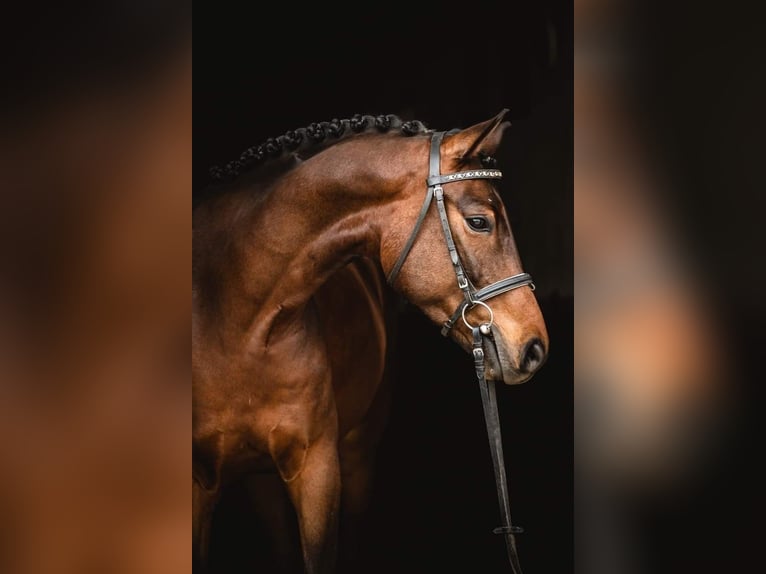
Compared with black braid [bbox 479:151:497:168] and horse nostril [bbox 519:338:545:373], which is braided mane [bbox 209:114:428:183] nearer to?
black braid [bbox 479:151:497:168]

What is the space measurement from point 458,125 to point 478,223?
2.34ft

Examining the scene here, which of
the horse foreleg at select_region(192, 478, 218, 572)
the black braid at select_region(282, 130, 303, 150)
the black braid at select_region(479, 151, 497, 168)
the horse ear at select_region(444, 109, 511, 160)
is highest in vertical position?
the black braid at select_region(282, 130, 303, 150)

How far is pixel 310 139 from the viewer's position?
2.53m

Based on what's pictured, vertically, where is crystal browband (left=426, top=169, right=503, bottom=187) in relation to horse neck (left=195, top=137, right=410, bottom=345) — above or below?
above

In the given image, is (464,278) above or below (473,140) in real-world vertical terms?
below

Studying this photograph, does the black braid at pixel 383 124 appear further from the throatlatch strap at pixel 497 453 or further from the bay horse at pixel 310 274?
the throatlatch strap at pixel 497 453

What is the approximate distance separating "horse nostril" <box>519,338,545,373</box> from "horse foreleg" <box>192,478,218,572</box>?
1.12 meters

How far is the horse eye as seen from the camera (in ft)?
7.42

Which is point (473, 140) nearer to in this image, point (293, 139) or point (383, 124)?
point (383, 124)
